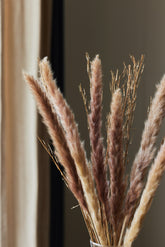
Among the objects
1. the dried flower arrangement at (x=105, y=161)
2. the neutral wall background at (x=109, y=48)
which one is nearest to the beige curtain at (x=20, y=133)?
the neutral wall background at (x=109, y=48)

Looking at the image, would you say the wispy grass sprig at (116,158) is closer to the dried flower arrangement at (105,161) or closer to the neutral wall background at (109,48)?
the dried flower arrangement at (105,161)

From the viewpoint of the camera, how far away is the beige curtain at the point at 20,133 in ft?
4.90

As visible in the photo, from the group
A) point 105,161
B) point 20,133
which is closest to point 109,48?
point 20,133

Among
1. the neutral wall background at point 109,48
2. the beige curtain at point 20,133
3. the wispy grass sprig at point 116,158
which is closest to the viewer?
the wispy grass sprig at point 116,158

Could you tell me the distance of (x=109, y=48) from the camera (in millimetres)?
2139

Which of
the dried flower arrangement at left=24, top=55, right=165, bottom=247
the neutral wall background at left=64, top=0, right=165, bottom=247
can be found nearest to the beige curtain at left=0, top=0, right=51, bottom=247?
the neutral wall background at left=64, top=0, right=165, bottom=247

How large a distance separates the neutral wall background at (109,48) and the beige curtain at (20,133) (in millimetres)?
552

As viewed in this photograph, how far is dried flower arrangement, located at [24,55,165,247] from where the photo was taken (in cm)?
76

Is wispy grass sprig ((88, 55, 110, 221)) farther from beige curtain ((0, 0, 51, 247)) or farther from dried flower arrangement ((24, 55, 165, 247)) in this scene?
beige curtain ((0, 0, 51, 247))

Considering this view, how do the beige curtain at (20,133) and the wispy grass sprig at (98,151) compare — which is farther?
the beige curtain at (20,133)

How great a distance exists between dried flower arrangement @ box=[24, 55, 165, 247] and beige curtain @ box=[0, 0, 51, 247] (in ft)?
2.34

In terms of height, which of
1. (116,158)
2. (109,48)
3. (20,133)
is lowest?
(116,158)

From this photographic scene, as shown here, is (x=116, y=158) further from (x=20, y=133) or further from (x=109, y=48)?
(x=109, y=48)

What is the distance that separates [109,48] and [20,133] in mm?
841
